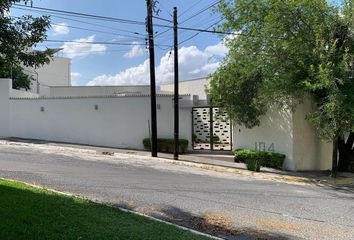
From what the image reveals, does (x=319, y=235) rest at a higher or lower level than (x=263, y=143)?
lower

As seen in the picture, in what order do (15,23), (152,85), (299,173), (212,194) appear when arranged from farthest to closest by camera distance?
(152,85) → (299,173) → (212,194) → (15,23)

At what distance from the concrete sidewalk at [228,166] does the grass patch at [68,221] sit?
927cm

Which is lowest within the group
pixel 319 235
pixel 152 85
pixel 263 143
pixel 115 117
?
pixel 319 235

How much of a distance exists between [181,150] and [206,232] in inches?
573

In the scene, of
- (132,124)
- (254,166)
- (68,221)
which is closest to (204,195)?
(68,221)

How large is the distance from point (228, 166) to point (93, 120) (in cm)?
962

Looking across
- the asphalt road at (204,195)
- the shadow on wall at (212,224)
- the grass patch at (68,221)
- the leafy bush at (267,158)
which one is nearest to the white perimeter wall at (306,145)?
the leafy bush at (267,158)

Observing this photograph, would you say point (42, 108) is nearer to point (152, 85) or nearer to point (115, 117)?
point (115, 117)

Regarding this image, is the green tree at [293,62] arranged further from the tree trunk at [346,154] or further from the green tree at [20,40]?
the green tree at [20,40]

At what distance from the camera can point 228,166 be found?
1744 centimetres

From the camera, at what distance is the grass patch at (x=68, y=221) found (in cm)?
569

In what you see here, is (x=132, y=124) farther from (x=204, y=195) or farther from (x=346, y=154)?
(x=204, y=195)

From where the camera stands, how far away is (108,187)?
11.0 metres

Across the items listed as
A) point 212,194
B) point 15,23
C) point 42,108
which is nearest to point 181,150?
point 42,108
